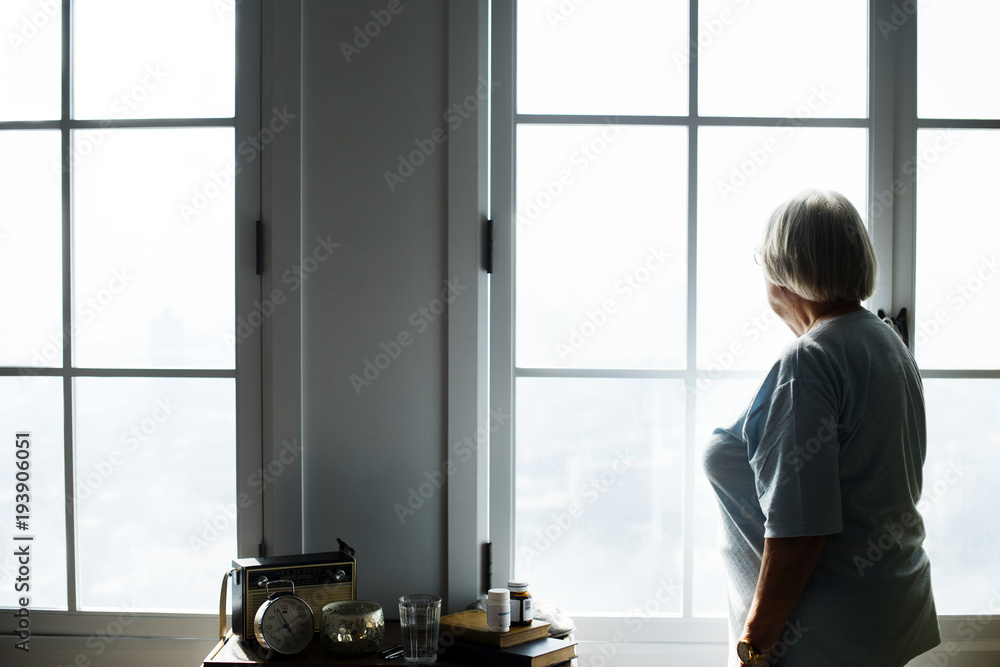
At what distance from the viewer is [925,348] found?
1.78 m

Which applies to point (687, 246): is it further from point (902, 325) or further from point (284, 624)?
point (284, 624)

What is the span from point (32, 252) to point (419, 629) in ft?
4.30

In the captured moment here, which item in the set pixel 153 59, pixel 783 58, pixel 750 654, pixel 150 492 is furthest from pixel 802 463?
pixel 153 59

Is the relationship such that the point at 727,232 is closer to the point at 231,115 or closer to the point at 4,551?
the point at 231,115

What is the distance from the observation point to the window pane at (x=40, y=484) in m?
1.83

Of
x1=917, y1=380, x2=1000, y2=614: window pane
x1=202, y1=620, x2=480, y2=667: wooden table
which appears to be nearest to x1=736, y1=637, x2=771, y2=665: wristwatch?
x1=202, y1=620, x2=480, y2=667: wooden table

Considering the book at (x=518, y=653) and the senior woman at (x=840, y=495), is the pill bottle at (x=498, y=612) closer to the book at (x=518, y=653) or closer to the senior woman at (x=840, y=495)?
the book at (x=518, y=653)

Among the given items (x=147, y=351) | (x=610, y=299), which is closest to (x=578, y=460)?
(x=610, y=299)

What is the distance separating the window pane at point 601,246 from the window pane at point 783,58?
17 centimetres

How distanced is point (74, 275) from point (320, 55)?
0.80m

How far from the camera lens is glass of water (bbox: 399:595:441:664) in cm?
147

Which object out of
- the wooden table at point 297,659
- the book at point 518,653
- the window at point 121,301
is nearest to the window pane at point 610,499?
the book at point 518,653

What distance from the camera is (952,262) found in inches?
70.0

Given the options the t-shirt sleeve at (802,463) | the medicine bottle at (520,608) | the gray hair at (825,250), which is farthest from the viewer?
the medicine bottle at (520,608)
